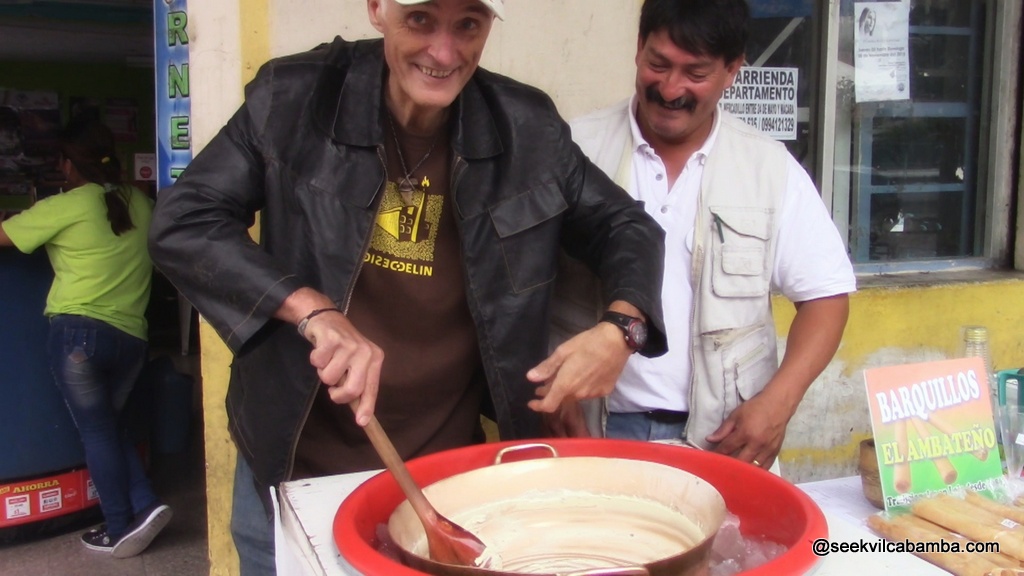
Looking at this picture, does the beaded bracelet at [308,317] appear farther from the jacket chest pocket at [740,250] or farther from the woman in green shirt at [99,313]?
the woman in green shirt at [99,313]

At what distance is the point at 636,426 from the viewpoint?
200cm

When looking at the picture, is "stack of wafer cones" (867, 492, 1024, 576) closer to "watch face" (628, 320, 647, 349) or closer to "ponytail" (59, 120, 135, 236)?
"watch face" (628, 320, 647, 349)

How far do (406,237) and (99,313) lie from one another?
256 centimetres

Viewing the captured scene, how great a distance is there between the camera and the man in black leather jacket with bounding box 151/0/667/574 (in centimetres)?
152

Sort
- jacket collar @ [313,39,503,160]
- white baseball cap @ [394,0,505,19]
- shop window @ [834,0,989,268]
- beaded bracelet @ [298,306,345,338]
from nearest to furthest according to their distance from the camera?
beaded bracelet @ [298,306,345,338] < white baseball cap @ [394,0,505,19] < jacket collar @ [313,39,503,160] < shop window @ [834,0,989,268]

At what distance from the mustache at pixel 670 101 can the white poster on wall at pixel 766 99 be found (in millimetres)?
1741

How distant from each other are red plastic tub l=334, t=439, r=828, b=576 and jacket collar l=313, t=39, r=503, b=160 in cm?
59

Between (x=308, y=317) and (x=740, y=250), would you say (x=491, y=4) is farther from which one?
(x=740, y=250)

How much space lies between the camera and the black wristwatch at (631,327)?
4.91 ft

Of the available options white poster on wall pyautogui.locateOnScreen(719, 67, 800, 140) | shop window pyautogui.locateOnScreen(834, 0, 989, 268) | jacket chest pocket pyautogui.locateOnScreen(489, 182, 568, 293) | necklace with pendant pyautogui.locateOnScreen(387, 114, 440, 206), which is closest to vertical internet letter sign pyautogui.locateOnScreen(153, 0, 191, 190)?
necklace with pendant pyautogui.locateOnScreen(387, 114, 440, 206)

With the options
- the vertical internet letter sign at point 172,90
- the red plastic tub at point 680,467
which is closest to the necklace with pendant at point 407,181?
the red plastic tub at point 680,467

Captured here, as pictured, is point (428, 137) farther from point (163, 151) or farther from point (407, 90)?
point (163, 151)

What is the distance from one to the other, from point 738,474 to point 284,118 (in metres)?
0.96

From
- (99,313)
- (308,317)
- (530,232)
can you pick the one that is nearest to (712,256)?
(530,232)
